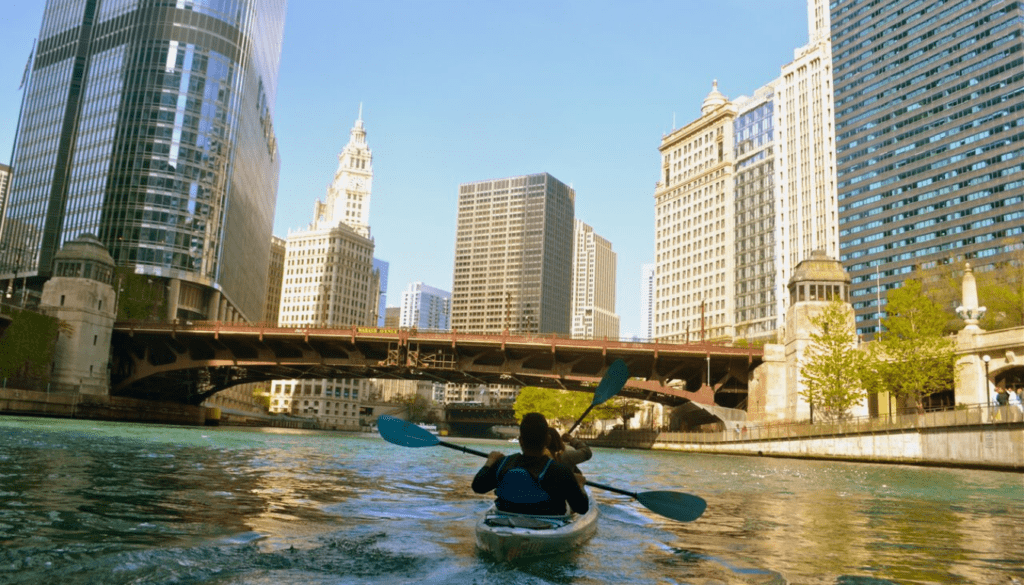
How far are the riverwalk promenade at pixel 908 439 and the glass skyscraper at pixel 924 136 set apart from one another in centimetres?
7205

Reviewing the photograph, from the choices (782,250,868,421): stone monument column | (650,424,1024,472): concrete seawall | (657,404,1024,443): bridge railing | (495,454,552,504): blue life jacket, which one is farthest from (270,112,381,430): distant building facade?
(495,454,552,504): blue life jacket

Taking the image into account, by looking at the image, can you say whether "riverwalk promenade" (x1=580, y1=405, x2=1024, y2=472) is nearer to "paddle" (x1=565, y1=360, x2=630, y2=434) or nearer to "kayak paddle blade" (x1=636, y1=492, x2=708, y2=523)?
"paddle" (x1=565, y1=360, x2=630, y2=434)

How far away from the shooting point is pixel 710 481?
91.4 ft

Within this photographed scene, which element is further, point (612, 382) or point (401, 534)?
point (612, 382)

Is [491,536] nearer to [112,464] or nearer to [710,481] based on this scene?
[112,464]

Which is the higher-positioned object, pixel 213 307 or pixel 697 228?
pixel 697 228

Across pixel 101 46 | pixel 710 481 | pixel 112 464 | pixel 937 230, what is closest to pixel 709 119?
pixel 937 230

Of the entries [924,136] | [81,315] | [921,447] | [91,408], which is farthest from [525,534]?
[924,136]

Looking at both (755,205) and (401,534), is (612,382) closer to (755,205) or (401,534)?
(401,534)

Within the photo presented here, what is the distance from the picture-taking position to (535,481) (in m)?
9.53

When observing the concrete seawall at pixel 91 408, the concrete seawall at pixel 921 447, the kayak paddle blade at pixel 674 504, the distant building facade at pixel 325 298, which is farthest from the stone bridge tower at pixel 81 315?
the distant building facade at pixel 325 298

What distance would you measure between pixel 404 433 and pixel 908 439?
38.9 metres

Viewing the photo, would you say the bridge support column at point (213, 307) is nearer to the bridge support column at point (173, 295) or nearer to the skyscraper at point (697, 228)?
the bridge support column at point (173, 295)

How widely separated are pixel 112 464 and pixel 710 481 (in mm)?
19264
